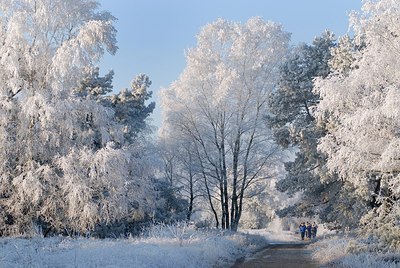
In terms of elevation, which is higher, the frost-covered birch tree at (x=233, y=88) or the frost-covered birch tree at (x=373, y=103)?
the frost-covered birch tree at (x=233, y=88)

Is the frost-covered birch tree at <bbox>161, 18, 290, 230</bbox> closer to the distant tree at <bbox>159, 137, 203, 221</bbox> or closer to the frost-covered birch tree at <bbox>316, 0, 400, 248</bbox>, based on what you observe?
the distant tree at <bbox>159, 137, 203, 221</bbox>

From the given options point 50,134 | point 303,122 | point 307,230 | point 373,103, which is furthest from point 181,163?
point 373,103

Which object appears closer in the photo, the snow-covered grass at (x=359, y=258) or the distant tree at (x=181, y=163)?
the snow-covered grass at (x=359, y=258)

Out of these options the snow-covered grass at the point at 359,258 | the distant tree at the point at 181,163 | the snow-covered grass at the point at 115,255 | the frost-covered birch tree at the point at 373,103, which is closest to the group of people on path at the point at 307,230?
the distant tree at the point at 181,163

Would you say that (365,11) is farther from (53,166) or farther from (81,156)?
(53,166)

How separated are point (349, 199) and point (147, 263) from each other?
45.9ft

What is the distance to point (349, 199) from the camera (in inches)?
869

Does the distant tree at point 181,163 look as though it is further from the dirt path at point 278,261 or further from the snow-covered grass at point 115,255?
the snow-covered grass at point 115,255

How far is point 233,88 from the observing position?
94.3 feet

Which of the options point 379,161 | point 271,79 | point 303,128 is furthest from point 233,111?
point 379,161

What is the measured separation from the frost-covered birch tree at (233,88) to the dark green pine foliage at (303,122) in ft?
5.76

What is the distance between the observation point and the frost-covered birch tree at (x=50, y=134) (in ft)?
63.9

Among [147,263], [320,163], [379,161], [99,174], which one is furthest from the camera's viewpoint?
[320,163]

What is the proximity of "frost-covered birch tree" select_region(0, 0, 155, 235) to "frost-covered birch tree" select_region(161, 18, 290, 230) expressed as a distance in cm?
921
